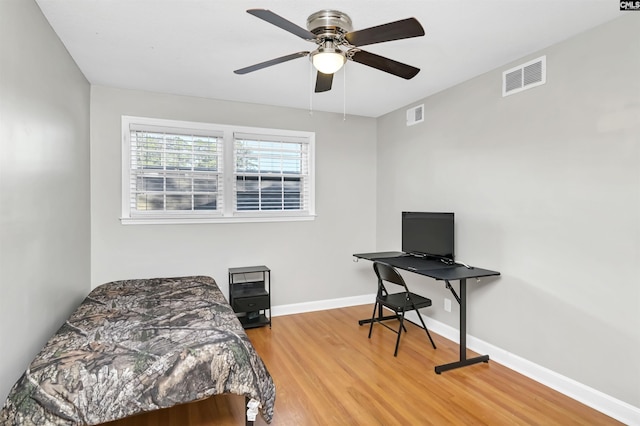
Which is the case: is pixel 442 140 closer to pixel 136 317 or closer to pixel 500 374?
pixel 500 374

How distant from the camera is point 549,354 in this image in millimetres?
2715

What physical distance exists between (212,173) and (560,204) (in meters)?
3.45

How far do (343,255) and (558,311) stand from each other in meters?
2.61

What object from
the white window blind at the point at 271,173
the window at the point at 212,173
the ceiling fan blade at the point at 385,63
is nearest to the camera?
the ceiling fan blade at the point at 385,63

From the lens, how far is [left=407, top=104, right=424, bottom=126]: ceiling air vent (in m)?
4.06

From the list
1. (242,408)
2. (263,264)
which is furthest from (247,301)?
(242,408)

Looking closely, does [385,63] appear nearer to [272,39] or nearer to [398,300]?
[272,39]

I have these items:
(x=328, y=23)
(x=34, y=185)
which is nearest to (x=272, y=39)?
(x=328, y=23)

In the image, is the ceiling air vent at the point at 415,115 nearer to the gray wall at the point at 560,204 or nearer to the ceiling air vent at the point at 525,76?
the gray wall at the point at 560,204

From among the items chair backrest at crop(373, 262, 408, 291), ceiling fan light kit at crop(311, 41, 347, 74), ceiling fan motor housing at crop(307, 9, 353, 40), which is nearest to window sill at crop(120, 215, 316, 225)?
chair backrest at crop(373, 262, 408, 291)

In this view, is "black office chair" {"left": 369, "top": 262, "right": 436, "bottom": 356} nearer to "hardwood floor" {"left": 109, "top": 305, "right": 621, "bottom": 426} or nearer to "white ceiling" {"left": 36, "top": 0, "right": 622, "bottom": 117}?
"hardwood floor" {"left": 109, "top": 305, "right": 621, "bottom": 426}

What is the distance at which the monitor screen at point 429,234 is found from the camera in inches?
135

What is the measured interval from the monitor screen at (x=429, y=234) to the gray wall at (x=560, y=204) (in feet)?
0.63

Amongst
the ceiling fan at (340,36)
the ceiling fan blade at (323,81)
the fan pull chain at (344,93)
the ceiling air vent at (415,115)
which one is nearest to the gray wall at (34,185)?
the ceiling fan at (340,36)
